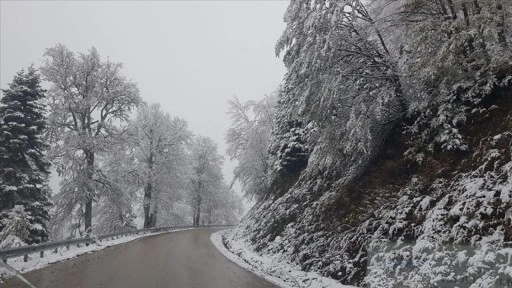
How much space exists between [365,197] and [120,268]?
813 cm

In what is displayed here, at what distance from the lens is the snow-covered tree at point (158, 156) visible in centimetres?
3441

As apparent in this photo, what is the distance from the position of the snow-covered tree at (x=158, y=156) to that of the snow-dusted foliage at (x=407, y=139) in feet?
69.9

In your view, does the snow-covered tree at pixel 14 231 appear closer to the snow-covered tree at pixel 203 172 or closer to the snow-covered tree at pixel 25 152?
the snow-covered tree at pixel 25 152

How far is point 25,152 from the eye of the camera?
18.0m

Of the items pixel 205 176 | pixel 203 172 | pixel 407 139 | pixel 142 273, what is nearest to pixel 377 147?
pixel 407 139

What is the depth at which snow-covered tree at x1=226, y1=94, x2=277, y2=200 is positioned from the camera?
1359 inches

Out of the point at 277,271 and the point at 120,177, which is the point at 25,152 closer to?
the point at 120,177

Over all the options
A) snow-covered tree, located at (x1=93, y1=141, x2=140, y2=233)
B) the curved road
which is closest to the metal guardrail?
the curved road


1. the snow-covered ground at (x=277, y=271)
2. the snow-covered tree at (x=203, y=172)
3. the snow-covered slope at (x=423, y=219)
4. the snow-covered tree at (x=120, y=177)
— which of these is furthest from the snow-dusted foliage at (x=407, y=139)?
the snow-covered tree at (x=203, y=172)

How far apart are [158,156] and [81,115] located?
12.2 m

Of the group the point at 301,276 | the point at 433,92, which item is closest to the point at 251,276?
the point at 301,276

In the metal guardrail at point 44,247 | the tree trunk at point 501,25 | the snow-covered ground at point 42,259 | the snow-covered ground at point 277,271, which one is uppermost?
the tree trunk at point 501,25

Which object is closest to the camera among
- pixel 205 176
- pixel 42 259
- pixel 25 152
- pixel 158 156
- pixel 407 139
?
pixel 407 139

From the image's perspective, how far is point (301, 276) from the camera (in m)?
11.4
